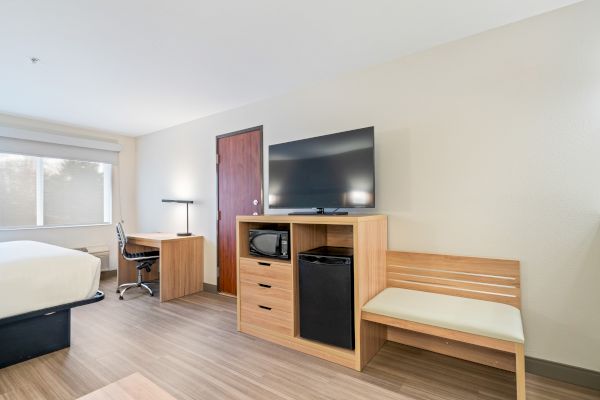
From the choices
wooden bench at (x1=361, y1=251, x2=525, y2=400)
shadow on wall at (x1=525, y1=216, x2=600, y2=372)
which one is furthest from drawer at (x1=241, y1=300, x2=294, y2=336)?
shadow on wall at (x1=525, y1=216, x2=600, y2=372)

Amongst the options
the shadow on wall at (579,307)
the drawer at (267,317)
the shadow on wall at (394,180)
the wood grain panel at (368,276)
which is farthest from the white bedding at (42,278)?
the shadow on wall at (579,307)

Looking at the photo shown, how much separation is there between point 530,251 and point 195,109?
3.69 m

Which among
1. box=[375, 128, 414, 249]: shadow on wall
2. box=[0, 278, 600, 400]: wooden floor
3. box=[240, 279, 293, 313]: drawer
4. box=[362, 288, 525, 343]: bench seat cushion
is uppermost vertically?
box=[375, 128, 414, 249]: shadow on wall

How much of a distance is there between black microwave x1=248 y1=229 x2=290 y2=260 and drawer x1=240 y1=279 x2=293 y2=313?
271 mm

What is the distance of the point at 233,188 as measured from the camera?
11.9 feet

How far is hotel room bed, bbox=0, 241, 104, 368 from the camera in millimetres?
1933

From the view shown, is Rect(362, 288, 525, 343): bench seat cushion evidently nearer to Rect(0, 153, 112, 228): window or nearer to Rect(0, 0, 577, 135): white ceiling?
Rect(0, 0, 577, 135): white ceiling

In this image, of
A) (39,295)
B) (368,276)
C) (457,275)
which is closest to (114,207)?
(39,295)

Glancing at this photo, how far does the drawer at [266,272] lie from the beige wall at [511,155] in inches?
38.5

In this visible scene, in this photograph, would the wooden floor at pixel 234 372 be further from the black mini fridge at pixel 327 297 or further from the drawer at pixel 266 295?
the drawer at pixel 266 295

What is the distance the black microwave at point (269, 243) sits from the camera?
2432mm

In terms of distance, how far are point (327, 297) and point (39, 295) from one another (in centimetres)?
207

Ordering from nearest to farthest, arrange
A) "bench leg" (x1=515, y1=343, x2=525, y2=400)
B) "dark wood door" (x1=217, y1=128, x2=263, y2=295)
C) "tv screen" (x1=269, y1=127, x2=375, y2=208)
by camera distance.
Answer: "bench leg" (x1=515, y1=343, x2=525, y2=400) < "tv screen" (x1=269, y1=127, x2=375, y2=208) < "dark wood door" (x1=217, y1=128, x2=263, y2=295)

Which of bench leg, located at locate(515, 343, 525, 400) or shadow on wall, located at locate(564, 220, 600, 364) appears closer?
bench leg, located at locate(515, 343, 525, 400)
